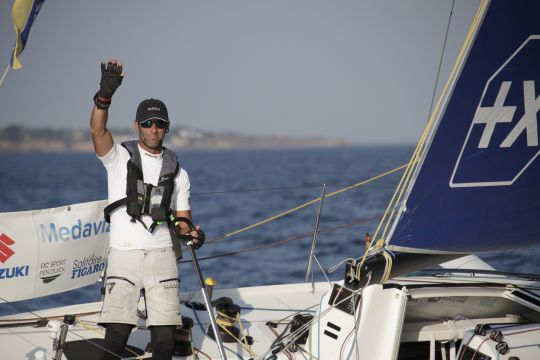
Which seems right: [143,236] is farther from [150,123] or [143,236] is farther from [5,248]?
[5,248]

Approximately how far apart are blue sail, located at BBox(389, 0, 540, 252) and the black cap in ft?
5.57

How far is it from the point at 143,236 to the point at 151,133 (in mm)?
687

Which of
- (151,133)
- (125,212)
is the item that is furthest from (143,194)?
(151,133)

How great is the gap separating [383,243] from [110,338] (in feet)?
6.27

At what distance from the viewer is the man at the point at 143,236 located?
4262 mm

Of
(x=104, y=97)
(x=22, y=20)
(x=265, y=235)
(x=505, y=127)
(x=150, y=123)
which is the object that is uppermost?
(x=265, y=235)

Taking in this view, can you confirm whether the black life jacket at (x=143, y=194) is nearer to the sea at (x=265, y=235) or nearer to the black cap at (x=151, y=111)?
the black cap at (x=151, y=111)

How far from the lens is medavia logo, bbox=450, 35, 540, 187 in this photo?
4.23 meters

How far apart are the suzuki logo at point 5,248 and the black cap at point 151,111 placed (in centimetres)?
161

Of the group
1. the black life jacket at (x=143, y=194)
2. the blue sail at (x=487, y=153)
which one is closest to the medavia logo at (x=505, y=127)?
the blue sail at (x=487, y=153)

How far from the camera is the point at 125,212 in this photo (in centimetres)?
429

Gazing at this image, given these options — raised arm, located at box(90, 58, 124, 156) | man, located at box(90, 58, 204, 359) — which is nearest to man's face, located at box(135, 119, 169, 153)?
man, located at box(90, 58, 204, 359)

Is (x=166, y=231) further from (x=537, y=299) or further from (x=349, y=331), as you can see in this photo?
(x=537, y=299)

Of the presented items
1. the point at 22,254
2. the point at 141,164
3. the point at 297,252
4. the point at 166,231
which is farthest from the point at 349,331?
the point at 297,252
